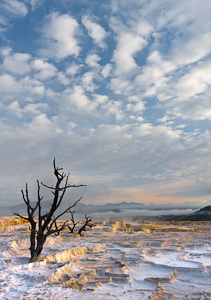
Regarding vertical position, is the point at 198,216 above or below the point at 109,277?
below

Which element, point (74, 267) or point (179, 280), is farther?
point (74, 267)

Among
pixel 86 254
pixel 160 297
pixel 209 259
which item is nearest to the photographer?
pixel 160 297

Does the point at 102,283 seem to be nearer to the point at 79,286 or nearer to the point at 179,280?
the point at 79,286

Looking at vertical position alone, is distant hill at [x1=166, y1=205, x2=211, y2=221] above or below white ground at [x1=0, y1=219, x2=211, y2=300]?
below

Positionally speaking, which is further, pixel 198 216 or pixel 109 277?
pixel 198 216

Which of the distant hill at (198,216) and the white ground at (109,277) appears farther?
the distant hill at (198,216)

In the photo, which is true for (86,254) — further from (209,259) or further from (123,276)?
(209,259)

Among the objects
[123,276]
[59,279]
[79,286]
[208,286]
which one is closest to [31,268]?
[59,279]

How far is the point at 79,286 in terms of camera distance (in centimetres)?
356

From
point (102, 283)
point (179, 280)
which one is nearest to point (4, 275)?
point (102, 283)

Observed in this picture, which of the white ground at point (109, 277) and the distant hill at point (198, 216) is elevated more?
the white ground at point (109, 277)

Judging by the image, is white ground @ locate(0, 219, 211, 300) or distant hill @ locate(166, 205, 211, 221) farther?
distant hill @ locate(166, 205, 211, 221)

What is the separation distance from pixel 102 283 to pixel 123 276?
1.61 ft

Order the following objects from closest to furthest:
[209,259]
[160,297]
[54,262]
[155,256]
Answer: [160,297] → [54,262] → [209,259] → [155,256]
